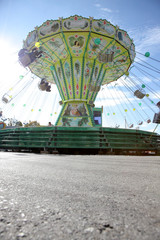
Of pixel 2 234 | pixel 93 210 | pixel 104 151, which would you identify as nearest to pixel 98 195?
pixel 93 210

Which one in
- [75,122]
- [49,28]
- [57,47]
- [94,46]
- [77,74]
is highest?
[49,28]

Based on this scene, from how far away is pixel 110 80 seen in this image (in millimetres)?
23250

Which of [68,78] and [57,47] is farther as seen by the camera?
[68,78]

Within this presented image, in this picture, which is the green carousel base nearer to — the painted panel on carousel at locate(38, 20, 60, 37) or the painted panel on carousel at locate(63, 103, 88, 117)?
the painted panel on carousel at locate(63, 103, 88, 117)

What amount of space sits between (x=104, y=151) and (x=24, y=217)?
11.9m

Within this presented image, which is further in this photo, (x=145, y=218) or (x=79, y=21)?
(x=79, y=21)

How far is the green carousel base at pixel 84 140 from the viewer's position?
12.3m

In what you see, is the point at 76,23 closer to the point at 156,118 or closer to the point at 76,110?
the point at 76,110

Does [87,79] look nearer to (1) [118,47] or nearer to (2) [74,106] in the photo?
(2) [74,106]

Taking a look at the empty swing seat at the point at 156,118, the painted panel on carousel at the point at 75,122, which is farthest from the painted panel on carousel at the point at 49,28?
the empty swing seat at the point at 156,118

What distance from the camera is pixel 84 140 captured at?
12.4m

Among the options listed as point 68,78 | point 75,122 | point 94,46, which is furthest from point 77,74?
point 75,122

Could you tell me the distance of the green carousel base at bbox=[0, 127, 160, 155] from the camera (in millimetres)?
12320

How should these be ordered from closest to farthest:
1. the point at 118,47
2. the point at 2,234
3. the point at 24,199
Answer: the point at 2,234
the point at 24,199
the point at 118,47
